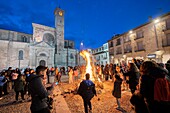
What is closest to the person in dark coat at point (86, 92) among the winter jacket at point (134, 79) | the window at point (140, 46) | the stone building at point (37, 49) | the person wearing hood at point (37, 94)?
the person wearing hood at point (37, 94)

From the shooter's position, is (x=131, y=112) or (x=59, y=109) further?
(x=59, y=109)

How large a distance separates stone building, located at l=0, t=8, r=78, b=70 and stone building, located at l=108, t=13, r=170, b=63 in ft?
65.3

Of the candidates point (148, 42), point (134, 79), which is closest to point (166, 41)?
point (148, 42)

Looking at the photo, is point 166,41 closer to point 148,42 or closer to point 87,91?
point 148,42

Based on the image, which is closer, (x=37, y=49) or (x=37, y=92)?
(x=37, y=92)

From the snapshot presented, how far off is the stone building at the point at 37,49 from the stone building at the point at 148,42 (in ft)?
65.3

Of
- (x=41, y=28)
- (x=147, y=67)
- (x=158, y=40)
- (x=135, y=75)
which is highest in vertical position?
(x=41, y=28)

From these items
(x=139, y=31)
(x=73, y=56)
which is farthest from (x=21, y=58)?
(x=139, y=31)

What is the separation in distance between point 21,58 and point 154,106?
3292 cm

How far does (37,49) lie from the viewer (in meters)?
28.5

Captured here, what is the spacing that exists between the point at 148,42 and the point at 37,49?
29.9 metres

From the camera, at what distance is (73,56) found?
3822 centimetres

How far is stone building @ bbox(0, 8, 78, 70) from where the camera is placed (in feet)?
85.8

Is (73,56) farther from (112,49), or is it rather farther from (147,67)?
(147,67)
